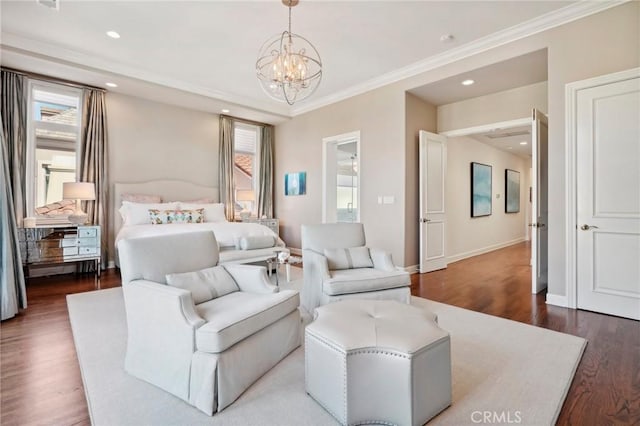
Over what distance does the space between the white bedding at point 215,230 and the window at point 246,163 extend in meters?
2.07

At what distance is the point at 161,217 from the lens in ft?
16.2

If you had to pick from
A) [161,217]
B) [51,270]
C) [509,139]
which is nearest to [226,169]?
[161,217]

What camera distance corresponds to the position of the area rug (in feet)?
5.23

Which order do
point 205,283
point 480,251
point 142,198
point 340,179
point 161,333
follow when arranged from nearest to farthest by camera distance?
point 161,333 < point 205,283 < point 142,198 < point 340,179 < point 480,251

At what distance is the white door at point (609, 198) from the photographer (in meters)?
2.97

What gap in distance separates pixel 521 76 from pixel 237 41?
3.76 m

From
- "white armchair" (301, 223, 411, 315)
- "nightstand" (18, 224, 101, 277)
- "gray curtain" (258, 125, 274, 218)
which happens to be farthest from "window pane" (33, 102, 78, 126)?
"white armchair" (301, 223, 411, 315)

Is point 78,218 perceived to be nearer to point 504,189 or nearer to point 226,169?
point 226,169

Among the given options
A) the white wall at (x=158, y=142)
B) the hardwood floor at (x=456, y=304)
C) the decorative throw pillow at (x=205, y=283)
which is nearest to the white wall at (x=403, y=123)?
the hardwood floor at (x=456, y=304)

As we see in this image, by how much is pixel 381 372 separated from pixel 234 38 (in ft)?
12.9

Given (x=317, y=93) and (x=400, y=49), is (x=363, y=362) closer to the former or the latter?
(x=400, y=49)

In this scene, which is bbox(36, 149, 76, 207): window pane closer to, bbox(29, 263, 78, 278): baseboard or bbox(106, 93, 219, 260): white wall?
bbox(106, 93, 219, 260): white wall

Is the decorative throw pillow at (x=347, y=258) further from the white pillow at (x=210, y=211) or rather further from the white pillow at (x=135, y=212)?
the white pillow at (x=135, y=212)

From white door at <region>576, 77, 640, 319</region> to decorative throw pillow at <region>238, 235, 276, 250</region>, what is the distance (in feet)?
12.0
